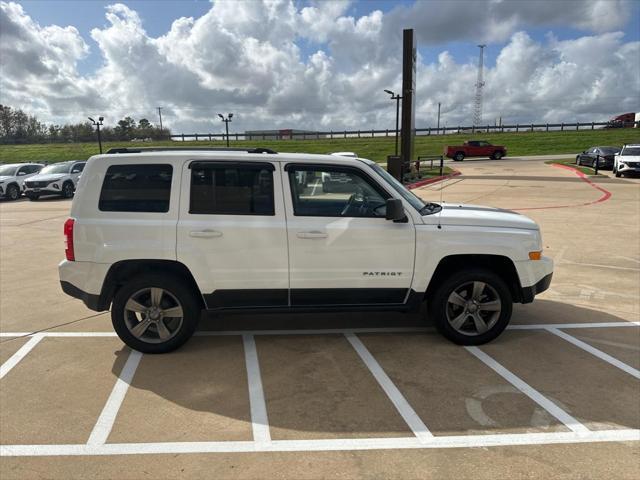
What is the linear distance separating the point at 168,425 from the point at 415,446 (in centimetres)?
173

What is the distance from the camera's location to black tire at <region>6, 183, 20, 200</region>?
19922mm

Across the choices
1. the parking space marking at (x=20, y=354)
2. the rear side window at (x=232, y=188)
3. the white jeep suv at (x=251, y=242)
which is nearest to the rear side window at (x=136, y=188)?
the white jeep suv at (x=251, y=242)

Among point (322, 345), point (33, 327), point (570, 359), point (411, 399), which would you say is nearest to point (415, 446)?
point (411, 399)

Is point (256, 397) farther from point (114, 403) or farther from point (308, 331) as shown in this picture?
point (308, 331)

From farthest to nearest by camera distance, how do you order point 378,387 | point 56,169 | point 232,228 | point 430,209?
point 56,169
point 430,209
point 232,228
point 378,387

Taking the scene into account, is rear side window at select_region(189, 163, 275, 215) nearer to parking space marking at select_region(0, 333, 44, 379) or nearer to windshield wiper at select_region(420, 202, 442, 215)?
windshield wiper at select_region(420, 202, 442, 215)

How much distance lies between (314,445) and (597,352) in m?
3.06

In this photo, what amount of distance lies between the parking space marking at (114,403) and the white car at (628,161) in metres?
25.7

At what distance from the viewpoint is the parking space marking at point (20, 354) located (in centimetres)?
406

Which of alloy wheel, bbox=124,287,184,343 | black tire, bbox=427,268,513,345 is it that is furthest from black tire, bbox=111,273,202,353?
black tire, bbox=427,268,513,345

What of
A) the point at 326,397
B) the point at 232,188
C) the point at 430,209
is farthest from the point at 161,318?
the point at 430,209

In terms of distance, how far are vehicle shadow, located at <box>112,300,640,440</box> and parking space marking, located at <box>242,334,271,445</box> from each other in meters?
0.05

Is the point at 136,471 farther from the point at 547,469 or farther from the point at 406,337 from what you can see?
the point at 406,337

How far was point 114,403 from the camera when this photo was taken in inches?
137
